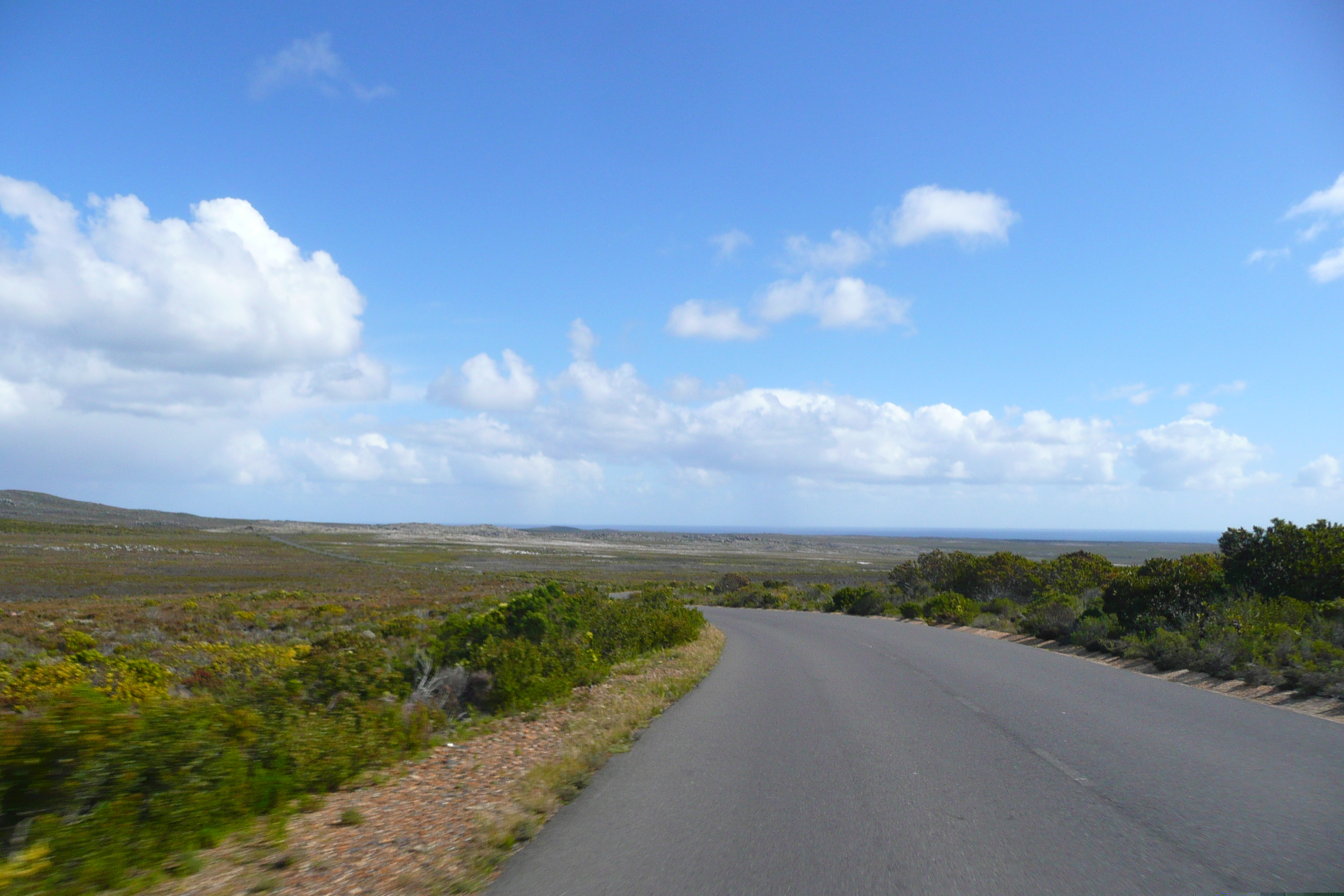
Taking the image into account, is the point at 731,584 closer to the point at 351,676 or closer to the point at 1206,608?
the point at 1206,608

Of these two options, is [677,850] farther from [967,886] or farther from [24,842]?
[24,842]

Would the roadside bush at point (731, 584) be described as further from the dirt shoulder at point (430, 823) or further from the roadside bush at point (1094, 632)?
the dirt shoulder at point (430, 823)

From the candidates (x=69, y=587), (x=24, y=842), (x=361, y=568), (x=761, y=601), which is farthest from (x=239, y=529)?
(x=24, y=842)

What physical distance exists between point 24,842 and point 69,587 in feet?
186

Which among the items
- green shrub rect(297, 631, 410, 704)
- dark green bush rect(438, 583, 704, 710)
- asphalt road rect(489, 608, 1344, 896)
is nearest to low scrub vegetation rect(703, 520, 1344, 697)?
asphalt road rect(489, 608, 1344, 896)

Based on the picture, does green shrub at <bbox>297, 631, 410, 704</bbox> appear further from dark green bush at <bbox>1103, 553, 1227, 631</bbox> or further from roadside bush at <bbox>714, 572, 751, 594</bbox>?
roadside bush at <bbox>714, 572, 751, 594</bbox>

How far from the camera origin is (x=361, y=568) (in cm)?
7506

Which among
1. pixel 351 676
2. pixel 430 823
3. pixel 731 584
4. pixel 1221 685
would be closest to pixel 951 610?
pixel 1221 685

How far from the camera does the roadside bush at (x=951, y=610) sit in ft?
88.2

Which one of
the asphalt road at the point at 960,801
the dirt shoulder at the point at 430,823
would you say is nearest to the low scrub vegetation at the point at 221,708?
the dirt shoulder at the point at 430,823

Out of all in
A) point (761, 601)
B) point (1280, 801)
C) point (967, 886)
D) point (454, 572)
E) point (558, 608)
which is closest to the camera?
point (967, 886)

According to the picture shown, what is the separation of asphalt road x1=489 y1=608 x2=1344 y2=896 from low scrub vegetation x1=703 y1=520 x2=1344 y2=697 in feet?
9.48

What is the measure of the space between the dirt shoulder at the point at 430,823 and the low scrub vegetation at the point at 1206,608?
10550mm

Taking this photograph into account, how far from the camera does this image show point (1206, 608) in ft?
56.6
